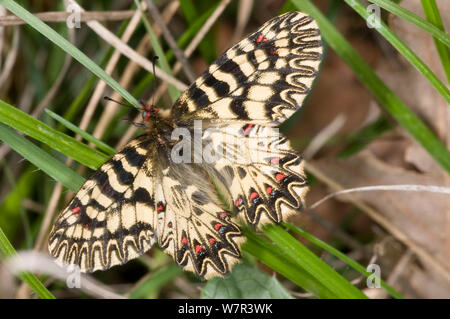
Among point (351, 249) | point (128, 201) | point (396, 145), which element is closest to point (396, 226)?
point (351, 249)

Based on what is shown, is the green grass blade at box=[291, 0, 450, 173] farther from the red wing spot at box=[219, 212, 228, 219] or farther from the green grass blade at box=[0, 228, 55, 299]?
the green grass blade at box=[0, 228, 55, 299]

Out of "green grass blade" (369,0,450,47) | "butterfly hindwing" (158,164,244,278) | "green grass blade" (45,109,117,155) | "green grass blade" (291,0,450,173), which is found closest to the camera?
"green grass blade" (369,0,450,47)

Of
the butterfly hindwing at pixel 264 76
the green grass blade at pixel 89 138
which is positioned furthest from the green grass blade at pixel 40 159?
the butterfly hindwing at pixel 264 76

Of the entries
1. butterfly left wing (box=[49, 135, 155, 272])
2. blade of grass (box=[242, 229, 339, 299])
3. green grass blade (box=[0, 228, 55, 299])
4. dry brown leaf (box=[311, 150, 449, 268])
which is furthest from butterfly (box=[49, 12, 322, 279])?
dry brown leaf (box=[311, 150, 449, 268])

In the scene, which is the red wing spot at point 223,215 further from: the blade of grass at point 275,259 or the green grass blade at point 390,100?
the green grass blade at point 390,100

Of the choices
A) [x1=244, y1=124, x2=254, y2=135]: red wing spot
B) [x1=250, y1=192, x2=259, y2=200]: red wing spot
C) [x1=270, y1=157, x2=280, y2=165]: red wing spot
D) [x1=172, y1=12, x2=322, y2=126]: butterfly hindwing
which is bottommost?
[x1=250, y1=192, x2=259, y2=200]: red wing spot

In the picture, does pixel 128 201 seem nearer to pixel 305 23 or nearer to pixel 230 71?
pixel 230 71

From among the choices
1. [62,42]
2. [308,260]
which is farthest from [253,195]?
[62,42]
